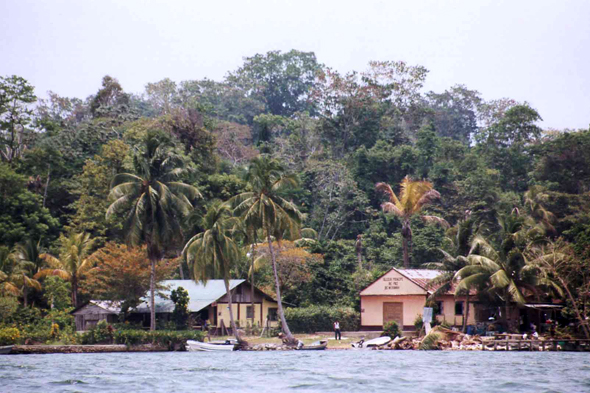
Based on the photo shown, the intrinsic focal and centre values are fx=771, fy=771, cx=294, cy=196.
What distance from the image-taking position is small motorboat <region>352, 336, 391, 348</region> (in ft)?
150

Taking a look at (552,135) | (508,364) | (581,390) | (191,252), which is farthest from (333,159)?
(581,390)

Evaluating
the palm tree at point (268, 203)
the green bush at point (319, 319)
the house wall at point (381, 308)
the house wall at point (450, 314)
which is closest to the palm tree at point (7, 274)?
the palm tree at point (268, 203)

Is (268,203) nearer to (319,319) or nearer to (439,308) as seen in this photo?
(319,319)

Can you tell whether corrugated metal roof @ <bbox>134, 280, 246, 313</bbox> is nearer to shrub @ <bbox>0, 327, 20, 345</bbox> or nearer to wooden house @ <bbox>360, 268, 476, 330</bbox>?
wooden house @ <bbox>360, 268, 476, 330</bbox>

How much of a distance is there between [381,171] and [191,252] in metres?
29.3

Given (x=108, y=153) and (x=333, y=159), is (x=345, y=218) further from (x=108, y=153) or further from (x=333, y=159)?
(x=108, y=153)

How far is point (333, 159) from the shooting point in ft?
253

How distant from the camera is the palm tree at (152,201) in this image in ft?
164

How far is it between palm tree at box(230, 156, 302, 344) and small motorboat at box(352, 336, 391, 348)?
443cm

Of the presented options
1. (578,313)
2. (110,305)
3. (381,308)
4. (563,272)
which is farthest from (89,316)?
(578,313)

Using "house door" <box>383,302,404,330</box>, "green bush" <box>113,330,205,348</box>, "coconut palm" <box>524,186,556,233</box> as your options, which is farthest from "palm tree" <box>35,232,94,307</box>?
"coconut palm" <box>524,186,556,233</box>

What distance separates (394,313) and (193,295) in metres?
14.3

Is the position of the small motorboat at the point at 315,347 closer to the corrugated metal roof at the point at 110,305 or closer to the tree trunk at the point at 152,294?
the tree trunk at the point at 152,294

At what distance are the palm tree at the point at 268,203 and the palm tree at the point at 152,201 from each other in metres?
5.56
